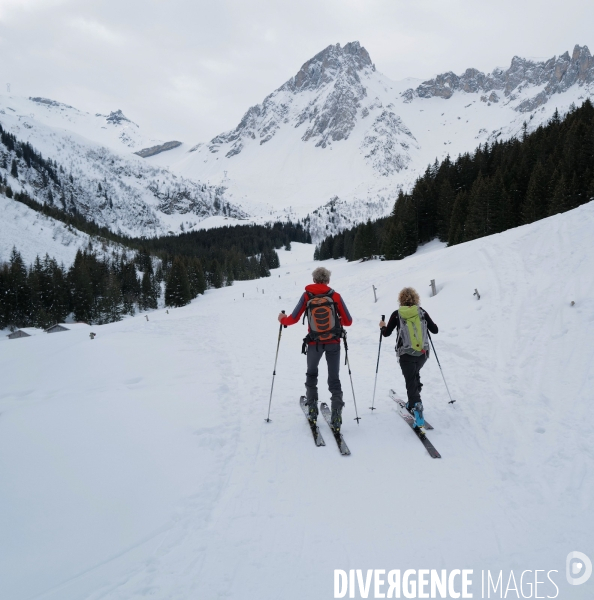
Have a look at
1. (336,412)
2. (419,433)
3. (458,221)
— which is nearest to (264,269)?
(458,221)

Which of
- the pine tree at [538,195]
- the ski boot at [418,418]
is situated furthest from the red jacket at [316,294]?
the pine tree at [538,195]

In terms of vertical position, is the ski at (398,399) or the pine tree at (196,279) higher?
the pine tree at (196,279)

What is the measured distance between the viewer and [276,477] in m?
4.93

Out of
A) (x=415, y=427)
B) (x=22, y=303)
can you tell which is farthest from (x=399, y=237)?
(x=22, y=303)

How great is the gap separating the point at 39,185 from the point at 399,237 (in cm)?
19527

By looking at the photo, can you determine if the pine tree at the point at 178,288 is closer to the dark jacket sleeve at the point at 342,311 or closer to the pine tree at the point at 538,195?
the pine tree at the point at 538,195

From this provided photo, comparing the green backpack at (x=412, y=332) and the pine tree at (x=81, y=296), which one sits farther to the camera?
the pine tree at (x=81, y=296)

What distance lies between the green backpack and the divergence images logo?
3.13 m

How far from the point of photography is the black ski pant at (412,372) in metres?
6.04

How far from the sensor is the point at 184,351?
12203 mm

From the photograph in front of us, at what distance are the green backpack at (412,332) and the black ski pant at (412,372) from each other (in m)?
0.12

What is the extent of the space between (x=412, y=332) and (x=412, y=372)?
30.8 inches

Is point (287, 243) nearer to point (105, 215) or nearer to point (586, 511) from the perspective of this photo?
point (105, 215)

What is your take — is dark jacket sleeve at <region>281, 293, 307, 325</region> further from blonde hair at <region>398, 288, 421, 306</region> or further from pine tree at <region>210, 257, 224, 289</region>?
pine tree at <region>210, 257, 224, 289</region>
